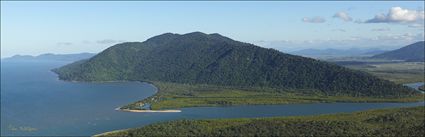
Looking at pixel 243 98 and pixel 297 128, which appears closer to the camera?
pixel 297 128

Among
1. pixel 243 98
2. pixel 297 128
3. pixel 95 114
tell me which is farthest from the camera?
pixel 243 98

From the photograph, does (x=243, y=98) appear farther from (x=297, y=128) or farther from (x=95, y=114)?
(x=297, y=128)

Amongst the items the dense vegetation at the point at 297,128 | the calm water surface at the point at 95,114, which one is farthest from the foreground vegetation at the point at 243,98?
the dense vegetation at the point at 297,128

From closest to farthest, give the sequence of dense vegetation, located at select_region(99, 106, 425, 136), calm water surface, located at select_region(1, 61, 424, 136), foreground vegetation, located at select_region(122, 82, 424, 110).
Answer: dense vegetation, located at select_region(99, 106, 425, 136)
calm water surface, located at select_region(1, 61, 424, 136)
foreground vegetation, located at select_region(122, 82, 424, 110)

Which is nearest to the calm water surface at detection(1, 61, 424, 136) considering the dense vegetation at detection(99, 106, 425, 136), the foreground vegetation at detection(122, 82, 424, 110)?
the foreground vegetation at detection(122, 82, 424, 110)

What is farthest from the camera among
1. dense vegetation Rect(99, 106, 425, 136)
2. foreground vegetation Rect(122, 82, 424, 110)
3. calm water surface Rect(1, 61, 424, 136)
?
foreground vegetation Rect(122, 82, 424, 110)

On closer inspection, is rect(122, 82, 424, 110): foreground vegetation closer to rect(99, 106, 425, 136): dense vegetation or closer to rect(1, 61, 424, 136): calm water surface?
rect(1, 61, 424, 136): calm water surface

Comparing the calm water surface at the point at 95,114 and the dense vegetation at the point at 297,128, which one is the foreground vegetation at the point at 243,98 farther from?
the dense vegetation at the point at 297,128

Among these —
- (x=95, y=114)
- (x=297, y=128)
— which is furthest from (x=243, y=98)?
(x=297, y=128)

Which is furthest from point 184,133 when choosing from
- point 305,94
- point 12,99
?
point 12,99

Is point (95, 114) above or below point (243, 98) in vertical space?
below

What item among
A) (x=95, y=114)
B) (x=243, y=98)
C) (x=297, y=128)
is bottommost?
(x=95, y=114)
